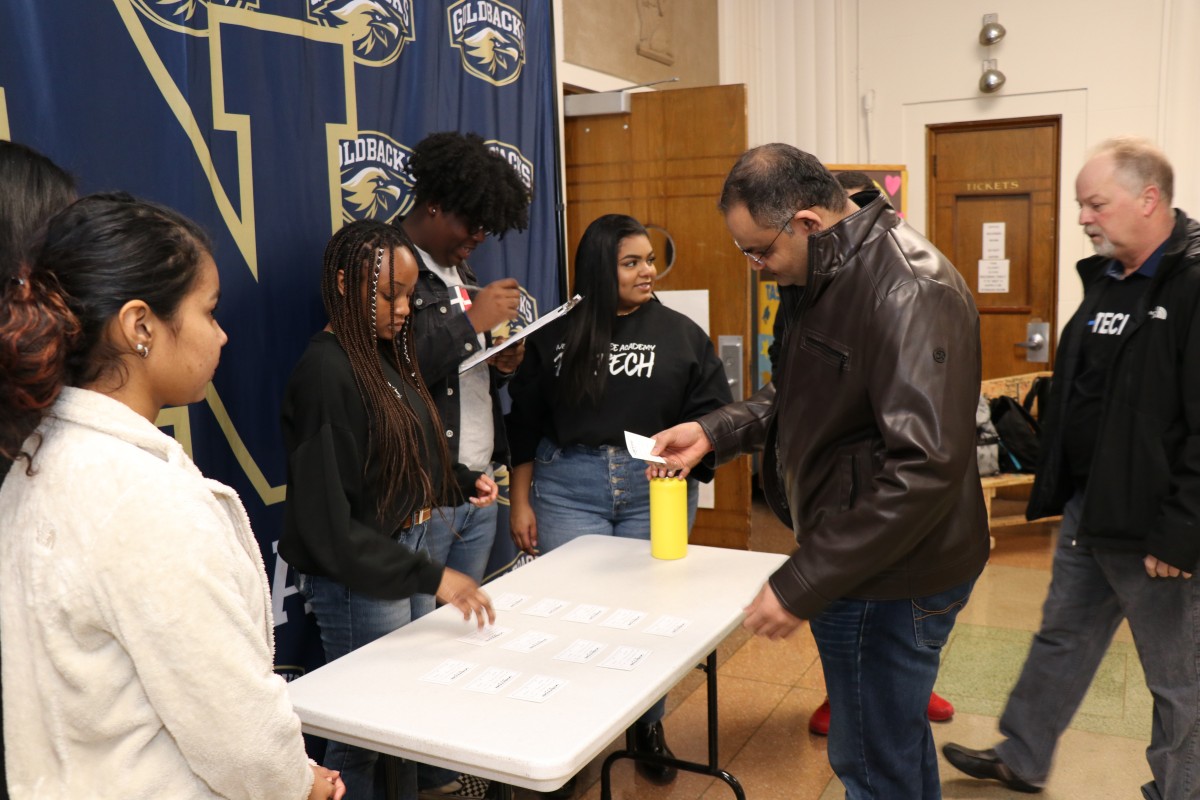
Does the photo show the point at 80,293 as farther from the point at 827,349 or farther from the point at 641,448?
the point at 641,448

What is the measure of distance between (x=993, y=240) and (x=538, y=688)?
549cm

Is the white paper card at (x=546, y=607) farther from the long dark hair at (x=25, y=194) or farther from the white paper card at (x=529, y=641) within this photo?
the long dark hair at (x=25, y=194)

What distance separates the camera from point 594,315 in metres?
2.78

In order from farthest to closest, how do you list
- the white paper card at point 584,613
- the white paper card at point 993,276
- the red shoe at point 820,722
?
the white paper card at point 993,276 → the red shoe at point 820,722 → the white paper card at point 584,613

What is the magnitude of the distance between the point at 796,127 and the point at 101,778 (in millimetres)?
5994

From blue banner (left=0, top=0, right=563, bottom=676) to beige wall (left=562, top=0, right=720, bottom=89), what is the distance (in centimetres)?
126

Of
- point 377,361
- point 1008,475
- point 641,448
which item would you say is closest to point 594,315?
point 641,448

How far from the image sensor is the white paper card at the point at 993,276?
6160mm

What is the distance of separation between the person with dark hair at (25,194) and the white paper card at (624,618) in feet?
3.77

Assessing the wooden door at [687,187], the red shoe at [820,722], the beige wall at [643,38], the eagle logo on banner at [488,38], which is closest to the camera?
the red shoe at [820,722]

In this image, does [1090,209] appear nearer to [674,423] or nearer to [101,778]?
[674,423]

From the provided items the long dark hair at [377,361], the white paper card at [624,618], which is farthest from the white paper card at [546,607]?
the long dark hair at [377,361]

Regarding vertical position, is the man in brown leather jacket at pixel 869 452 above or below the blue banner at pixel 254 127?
below

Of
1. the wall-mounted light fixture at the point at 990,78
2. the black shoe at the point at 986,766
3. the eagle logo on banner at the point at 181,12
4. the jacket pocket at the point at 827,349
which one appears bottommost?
the black shoe at the point at 986,766
